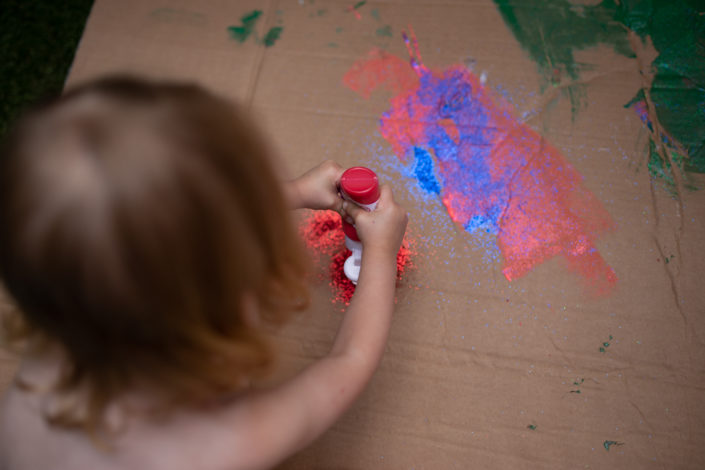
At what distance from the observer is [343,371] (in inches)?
19.7

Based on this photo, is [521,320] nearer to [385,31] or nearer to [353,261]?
[353,261]

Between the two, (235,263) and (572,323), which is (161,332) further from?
(572,323)

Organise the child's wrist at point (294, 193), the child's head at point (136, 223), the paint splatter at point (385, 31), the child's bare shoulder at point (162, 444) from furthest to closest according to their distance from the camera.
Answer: the paint splatter at point (385, 31)
the child's wrist at point (294, 193)
the child's bare shoulder at point (162, 444)
the child's head at point (136, 223)

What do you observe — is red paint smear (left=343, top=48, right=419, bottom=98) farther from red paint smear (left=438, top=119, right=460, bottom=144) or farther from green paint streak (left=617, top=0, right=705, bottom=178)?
green paint streak (left=617, top=0, right=705, bottom=178)

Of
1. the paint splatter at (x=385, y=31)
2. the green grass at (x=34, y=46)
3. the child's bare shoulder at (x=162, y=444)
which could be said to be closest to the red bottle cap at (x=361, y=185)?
the child's bare shoulder at (x=162, y=444)

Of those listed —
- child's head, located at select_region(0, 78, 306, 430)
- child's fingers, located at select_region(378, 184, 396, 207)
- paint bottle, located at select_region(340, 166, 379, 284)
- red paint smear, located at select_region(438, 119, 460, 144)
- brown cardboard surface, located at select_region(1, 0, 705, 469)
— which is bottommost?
brown cardboard surface, located at select_region(1, 0, 705, 469)

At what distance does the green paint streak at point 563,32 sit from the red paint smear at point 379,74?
0.20m

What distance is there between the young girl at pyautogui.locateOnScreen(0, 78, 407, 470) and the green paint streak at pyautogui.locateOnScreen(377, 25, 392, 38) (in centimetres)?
57

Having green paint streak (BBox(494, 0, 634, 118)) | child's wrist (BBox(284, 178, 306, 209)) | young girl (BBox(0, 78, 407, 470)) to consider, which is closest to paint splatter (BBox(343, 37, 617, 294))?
green paint streak (BBox(494, 0, 634, 118))

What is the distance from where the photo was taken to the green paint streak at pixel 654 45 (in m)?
0.73

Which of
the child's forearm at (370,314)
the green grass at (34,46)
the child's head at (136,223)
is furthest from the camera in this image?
the green grass at (34,46)

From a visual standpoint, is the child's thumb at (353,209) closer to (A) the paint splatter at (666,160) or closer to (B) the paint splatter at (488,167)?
(B) the paint splatter at (488,167)

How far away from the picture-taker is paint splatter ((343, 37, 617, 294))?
698 millimetres

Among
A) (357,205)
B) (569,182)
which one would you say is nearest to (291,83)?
(357,205)
